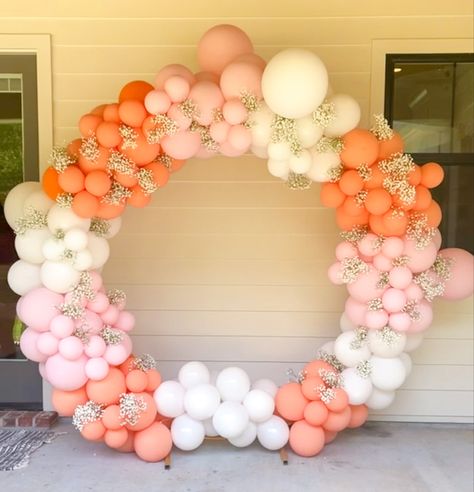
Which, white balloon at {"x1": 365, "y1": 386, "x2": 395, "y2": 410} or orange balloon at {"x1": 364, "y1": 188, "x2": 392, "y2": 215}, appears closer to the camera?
orange balloon at {"x1": 364, "y1": 188, "x2": 392, "y2": 215}

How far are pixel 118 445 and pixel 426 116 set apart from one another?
110 inches

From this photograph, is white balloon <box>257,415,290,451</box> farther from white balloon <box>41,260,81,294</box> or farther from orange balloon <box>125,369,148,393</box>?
white balloon <box>41,260,81,294</box>

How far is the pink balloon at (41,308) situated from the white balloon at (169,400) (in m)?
0.71

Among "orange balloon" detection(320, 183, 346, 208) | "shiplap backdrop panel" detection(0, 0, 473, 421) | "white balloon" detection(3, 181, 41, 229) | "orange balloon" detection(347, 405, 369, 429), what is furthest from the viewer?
"shiplap backdrop panel" detection(0, 0, 473, 421)

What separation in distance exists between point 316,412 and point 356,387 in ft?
0.85

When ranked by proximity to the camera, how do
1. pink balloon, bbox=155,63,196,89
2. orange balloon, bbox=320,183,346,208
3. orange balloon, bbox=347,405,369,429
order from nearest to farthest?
1. pink balloon, bbox=155,63,196,89
2. orange balloon, bbox=320,183,346,208
3. orange balloon, bbox=347,405,369,429

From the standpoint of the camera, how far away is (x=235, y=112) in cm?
314

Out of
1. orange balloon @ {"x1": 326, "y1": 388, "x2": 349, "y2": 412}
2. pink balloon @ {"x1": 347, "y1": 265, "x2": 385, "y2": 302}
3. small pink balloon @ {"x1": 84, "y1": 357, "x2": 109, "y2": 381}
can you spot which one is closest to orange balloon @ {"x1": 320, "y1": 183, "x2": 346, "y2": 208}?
pink balloon @ {"x1": 347, "y1": 265, "x2": 385, "y2": 302}

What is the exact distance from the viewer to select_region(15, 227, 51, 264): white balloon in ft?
11.0

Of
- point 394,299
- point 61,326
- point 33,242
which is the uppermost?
point 33,242

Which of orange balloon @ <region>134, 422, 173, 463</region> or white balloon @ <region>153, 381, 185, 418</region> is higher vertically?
white balloon @ <region>153, 381, 185, 418</region>

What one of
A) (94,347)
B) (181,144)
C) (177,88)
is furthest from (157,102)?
(94,347)

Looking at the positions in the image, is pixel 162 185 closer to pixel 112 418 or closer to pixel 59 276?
pixel 59 276

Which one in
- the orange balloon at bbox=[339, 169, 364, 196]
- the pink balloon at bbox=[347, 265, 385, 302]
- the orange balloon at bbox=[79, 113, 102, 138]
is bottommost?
the pink balloon at bbox=[347, 265, 385, 302]
